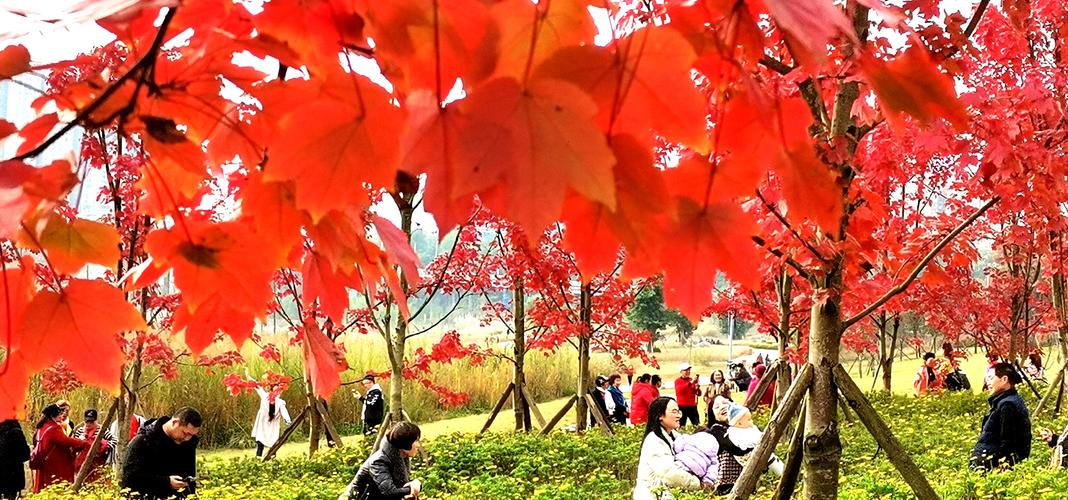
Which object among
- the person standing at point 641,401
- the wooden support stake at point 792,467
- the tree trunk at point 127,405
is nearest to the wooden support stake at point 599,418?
the person standing at point 641,401

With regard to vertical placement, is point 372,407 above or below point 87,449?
above

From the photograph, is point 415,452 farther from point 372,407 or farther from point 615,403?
point 615,403

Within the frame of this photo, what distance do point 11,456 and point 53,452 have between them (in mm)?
1156

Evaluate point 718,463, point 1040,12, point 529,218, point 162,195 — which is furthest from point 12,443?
point 1040,12

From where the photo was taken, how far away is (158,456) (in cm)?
470

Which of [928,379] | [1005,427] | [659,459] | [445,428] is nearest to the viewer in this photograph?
[659,459]

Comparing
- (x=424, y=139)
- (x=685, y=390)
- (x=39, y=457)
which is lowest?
(x=39, y=457)

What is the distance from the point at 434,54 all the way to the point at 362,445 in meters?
7.91

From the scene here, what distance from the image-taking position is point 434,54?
2.00 ft

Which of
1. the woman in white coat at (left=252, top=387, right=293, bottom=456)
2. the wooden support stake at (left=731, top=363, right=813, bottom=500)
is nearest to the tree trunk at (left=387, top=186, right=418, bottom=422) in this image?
the woman in white coat at (left=252, top=387, right=293, bottom=456)

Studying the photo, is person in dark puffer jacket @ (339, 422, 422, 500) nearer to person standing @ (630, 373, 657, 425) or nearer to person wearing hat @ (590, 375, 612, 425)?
person standing @ (630, 373, 657, 425)

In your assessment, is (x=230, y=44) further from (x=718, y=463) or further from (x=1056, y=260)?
(x=1056, y=260)

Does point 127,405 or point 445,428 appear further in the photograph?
point 445,428

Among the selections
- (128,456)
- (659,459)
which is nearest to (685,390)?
(659,459)
